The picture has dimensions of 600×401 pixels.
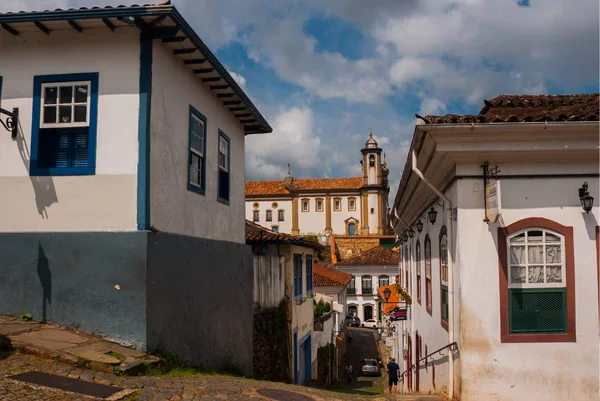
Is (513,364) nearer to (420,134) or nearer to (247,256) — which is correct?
(420,134)

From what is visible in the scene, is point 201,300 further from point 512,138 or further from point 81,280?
point 512,138

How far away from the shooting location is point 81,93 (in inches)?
315

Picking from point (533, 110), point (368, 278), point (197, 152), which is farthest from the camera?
point (368, 278)

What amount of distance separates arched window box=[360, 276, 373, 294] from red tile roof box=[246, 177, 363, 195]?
2498 centimetres

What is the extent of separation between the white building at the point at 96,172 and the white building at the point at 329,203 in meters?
64.8

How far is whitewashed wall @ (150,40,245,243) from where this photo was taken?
8000 millimetres

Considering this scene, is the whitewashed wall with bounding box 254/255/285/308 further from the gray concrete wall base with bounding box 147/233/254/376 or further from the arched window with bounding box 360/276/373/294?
the arched window with bounding box 360/276/373/294

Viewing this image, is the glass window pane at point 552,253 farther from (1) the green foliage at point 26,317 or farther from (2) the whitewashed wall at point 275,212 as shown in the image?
(2) the whitewashed wall at point 275,212

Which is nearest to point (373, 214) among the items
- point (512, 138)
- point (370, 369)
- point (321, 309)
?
point (370, 369)

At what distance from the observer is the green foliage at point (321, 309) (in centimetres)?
2515

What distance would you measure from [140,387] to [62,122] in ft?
13.3

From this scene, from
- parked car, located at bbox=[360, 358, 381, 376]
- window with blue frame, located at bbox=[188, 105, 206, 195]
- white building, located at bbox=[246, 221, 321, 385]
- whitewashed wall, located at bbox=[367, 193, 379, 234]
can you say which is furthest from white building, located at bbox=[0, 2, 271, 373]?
whitewashed wall, located at bbox=[367, 193, 379, 234]

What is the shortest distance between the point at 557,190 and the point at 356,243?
62106 mm

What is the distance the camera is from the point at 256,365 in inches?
540
